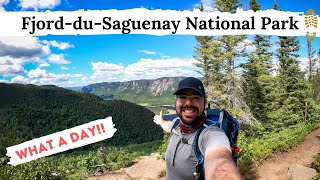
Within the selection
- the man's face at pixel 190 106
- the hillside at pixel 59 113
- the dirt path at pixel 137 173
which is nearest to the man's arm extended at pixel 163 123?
the man's face at pixel 190 106

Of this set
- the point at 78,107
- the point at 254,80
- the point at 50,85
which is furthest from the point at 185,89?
the point at 50,85

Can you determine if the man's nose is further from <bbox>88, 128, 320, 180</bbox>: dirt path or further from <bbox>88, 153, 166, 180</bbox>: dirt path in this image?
<bbox>88, 153, 166, 180</bbox>: dirt path

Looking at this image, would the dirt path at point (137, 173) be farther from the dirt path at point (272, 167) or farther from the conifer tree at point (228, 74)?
the conifer tree at point (228, 74)

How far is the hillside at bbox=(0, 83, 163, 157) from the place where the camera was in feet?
387

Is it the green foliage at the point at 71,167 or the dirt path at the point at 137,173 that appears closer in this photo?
the green foliage at the point at 71,167

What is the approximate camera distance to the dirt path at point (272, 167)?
10.5 metres

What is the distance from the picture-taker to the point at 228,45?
837 inches

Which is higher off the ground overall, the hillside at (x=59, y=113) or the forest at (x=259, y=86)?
the forest at (x=259, y=86)

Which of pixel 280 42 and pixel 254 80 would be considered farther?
pixel 280 42

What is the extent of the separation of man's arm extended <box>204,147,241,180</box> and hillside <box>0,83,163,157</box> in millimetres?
109956

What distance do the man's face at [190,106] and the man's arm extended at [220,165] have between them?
0.56 m

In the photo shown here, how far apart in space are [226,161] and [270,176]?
9.69m

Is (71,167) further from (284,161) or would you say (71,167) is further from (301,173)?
(301,173)

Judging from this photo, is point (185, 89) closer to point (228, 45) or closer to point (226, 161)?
point (226, 161)
